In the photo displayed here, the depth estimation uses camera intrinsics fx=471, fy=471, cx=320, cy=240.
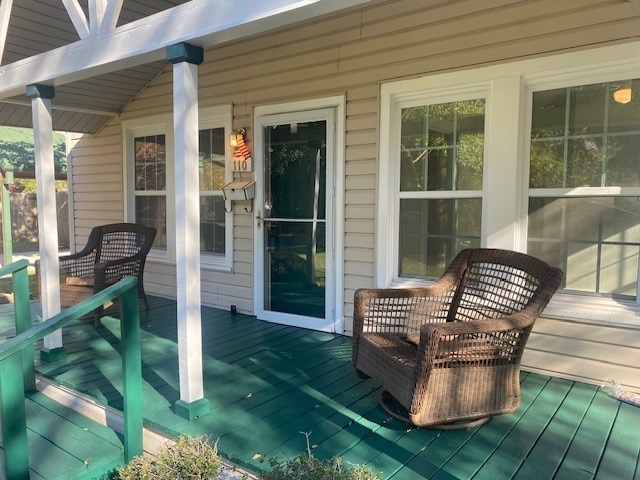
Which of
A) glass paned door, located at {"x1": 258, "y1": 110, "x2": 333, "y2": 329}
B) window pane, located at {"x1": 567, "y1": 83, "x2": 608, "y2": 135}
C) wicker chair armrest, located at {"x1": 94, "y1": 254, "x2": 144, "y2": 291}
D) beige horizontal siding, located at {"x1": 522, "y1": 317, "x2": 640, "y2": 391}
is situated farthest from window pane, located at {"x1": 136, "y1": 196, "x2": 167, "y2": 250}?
window pane, located at {"x1": 567, "y1": 83, "x2": 608, "y2": 135}

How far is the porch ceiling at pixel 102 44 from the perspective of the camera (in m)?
2.08

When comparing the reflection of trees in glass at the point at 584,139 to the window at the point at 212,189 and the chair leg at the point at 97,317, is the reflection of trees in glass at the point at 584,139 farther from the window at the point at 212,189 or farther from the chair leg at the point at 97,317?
the chair leg at the point at 97,317

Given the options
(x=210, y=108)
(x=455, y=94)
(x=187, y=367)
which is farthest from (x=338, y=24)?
(x=187, y=367)

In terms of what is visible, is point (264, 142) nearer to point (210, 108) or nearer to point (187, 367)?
point (210, 108)

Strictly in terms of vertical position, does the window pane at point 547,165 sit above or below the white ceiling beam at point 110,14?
below

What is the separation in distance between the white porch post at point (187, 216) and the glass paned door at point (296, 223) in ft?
5.32

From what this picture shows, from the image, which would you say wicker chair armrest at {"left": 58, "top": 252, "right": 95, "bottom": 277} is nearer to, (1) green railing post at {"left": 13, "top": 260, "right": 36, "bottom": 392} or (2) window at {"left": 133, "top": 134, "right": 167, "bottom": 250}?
(2) window at {"left": 133, "top": 134, "right": 167, "bottom": 250}

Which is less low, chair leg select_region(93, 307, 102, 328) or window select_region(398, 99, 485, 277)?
window select_region(398, 99, 485, 277)

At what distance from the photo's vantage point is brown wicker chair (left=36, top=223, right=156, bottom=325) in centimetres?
407

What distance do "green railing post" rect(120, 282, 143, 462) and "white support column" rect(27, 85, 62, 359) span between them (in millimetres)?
1446

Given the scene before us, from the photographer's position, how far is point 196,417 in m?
2.40

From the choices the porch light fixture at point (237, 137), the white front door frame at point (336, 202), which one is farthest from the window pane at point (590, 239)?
the porch light fixture at point (237, 137)

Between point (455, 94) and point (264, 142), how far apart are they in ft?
5.68

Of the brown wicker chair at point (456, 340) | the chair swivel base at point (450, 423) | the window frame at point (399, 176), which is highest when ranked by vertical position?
the window frame at point (399, 176)
